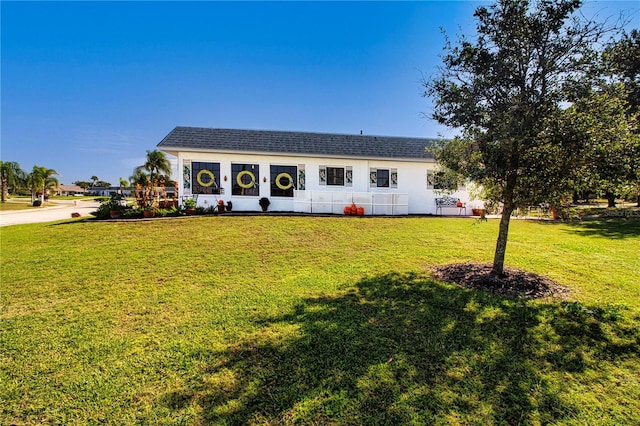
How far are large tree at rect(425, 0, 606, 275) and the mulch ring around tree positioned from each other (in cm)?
35

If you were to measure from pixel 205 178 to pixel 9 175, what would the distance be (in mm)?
38027

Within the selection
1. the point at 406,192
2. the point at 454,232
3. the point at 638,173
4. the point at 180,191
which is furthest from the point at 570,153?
the point at 180,191

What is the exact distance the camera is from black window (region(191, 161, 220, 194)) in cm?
1541

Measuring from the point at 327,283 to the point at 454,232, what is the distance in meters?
7.41

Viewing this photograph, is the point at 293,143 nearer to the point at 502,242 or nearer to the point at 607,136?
the point at 502,242

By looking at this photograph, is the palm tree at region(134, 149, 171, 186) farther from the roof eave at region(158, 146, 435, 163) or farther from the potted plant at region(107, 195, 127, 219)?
the potted plant at region(107, 195, 127, 219)

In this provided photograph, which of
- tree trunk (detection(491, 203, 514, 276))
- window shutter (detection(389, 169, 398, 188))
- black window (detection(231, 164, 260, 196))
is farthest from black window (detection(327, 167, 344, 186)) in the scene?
tree trunk (detection(491, 203, 514, 276))

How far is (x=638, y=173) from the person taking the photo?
4.14 meters

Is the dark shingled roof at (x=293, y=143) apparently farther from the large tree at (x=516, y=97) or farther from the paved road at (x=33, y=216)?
the large tree at (x=516, y=97)

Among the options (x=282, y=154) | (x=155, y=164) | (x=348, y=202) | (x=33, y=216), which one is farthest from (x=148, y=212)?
(x=155, y=164)

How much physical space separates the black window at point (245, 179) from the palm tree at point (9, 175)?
1468 inches

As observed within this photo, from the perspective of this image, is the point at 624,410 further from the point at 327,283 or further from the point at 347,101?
the point at 347,101

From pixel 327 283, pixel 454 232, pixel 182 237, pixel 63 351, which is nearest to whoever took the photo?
pixel 63 351

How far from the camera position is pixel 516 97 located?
4781 millimetres
